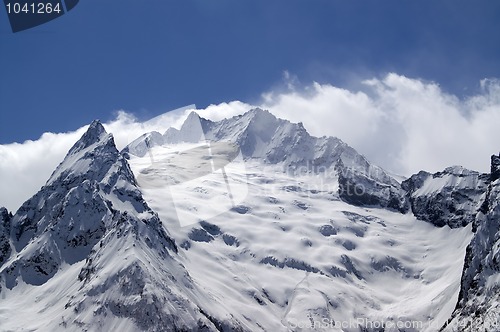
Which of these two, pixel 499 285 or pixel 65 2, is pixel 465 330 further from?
pixel 65 2

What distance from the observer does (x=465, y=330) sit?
644 ft

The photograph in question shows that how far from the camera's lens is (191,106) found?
160 m

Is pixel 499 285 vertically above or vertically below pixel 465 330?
above

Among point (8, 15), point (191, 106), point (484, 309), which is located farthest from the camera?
point (484, 309)

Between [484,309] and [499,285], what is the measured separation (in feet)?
30.1

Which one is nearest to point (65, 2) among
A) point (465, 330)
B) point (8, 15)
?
point (8, 15)

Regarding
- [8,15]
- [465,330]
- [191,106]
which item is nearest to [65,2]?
[8,15]

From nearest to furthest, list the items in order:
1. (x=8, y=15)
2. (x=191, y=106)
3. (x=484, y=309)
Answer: (x=8, y=15) < (x=191, y=106) < (x=484, y=309)

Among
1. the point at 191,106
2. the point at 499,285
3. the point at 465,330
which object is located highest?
the point at 191,106

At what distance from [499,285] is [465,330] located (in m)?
18.0

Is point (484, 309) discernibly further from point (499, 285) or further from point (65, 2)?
point (65, 2)

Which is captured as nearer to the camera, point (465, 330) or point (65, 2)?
point (65, 2)

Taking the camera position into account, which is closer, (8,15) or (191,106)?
(8,15)

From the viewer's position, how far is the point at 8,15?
312ft
